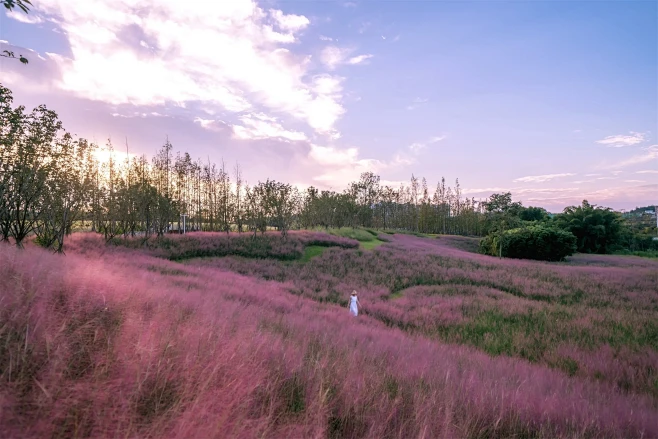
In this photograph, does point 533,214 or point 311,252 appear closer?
point 311,252

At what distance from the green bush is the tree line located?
5.91ft

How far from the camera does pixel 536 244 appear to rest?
3406cm

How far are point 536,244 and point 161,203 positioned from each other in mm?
38023

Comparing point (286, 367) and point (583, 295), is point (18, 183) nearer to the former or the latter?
point (286, 367)

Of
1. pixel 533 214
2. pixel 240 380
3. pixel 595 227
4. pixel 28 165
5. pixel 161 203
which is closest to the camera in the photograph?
pixel 240 380

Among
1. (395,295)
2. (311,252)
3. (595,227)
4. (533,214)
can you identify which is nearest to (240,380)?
(395,295)

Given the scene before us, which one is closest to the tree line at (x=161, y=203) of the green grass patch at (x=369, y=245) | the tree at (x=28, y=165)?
the tree at (x=28, y=165)

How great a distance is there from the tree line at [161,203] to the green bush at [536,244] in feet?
5.91

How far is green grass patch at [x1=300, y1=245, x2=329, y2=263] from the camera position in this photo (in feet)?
85.7

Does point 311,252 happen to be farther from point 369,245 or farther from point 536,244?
point 536,244

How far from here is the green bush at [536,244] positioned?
1305 inches

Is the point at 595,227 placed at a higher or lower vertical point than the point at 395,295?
higher

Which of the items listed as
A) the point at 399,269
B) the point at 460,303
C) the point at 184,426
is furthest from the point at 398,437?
the point at 399,269

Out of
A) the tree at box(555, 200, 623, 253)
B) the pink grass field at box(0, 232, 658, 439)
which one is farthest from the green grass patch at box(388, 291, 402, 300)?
the tree at box(555, 200, 623, 253)
